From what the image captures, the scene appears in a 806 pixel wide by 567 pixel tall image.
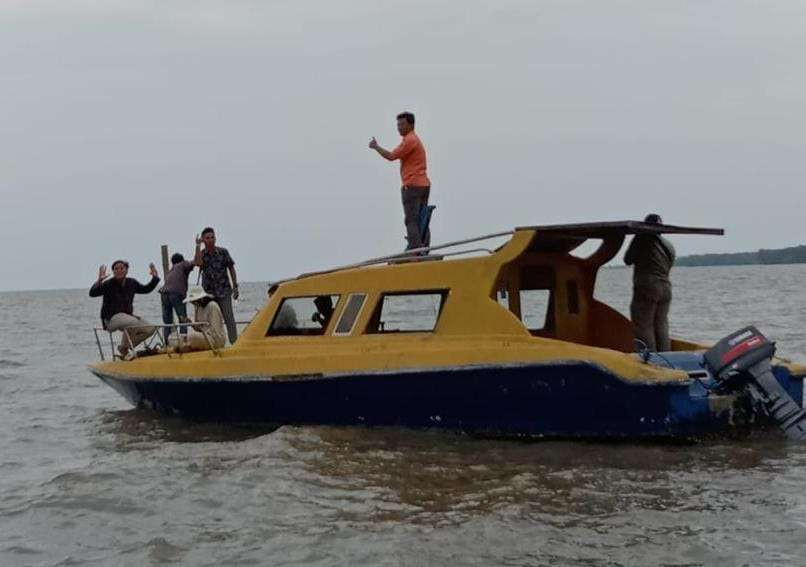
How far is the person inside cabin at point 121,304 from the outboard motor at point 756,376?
301 inches

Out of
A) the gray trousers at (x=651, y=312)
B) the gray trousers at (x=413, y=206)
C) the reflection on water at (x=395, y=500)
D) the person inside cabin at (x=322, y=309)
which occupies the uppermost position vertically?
the gray trousers at (x=413, y=206)

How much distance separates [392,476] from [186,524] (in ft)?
6.20

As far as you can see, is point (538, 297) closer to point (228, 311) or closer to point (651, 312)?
point (651, 312)

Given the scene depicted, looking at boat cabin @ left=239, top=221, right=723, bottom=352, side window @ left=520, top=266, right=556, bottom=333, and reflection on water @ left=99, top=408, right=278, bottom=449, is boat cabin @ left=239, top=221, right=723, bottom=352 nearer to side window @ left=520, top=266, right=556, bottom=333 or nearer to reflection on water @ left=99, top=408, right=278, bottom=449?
side window @ left=520, top=266, right=556, bottom=333

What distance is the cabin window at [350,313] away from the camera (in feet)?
37.2

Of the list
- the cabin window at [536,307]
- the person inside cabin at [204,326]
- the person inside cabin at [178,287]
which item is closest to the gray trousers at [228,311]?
the person inside cabin at [178,287]

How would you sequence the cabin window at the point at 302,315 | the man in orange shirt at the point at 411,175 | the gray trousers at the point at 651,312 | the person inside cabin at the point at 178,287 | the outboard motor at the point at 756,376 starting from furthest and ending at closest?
1. the person inside cabin at the point at 178,287
2. the man in orange shirt at the point at 411,175
3. the cabin window at the point at 302,315
4. the gray trousers at the point at 651,312
5. the outboard motor at the point at 756,376

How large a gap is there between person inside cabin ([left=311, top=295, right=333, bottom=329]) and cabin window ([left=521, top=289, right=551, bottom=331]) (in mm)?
2152

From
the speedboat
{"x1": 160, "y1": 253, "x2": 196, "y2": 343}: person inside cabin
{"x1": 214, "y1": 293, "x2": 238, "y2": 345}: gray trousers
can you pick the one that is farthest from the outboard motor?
{"x1": 160, "y1": 253, "x2": 196, "y2": 343}: person inside cabin

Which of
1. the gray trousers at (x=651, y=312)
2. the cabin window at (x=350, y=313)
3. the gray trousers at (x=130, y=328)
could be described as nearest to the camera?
the cabin window at (x=350, y=313)

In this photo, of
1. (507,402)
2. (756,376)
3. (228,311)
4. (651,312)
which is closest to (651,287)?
(651,312)

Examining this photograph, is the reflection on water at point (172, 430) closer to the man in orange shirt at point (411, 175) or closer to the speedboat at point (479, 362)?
the speedboat at point (479, 362)

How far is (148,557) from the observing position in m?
7.50

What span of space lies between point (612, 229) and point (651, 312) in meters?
1.13
